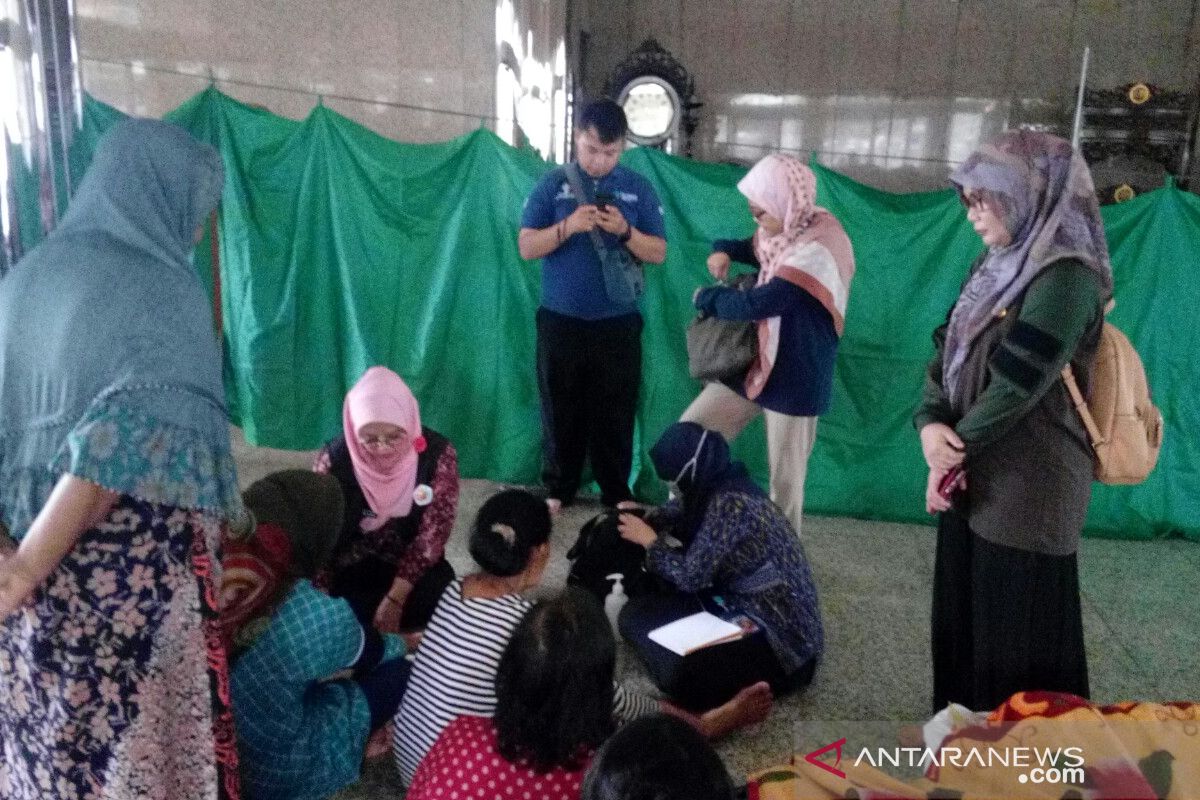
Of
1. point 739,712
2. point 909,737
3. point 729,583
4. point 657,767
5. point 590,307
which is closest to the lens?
point 909,737

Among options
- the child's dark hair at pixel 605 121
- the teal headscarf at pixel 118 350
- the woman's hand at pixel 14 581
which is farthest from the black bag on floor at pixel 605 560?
the woman's hand at pixel 14 581

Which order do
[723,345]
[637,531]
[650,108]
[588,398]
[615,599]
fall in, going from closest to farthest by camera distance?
[637,531] → [615,599] → [723,345] → [588,398] → [650,108]

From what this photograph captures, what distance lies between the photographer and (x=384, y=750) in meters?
2.15

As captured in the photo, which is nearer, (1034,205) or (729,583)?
(1034,205)

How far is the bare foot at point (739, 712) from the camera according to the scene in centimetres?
224

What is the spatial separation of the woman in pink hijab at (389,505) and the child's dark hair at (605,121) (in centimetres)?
130

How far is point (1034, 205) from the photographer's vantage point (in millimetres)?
1725

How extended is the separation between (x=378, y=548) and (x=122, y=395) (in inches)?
51.4

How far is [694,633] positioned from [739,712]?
0.72 ft

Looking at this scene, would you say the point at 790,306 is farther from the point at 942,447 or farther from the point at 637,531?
the point at 942,447

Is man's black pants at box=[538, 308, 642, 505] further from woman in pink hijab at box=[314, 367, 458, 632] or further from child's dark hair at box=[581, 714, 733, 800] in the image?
child's dark hair at box=[581, 714, 733, 800]

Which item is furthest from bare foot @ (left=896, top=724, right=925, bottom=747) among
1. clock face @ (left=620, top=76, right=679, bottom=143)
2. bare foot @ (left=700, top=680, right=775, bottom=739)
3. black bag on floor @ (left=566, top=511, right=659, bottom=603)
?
clock face @ (left=620, top=76, right=679, bottom=143)

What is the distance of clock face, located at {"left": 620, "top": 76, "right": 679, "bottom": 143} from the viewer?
638 cm

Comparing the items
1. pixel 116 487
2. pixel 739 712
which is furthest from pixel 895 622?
pixel 116 487
